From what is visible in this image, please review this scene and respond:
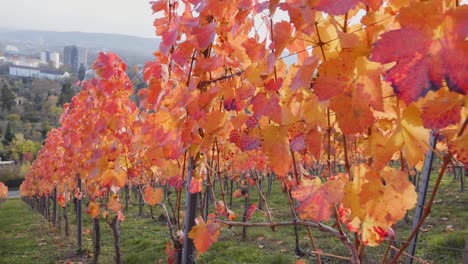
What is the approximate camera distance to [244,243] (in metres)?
7.38

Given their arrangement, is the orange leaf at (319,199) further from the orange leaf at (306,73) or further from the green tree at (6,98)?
the green tree at (6,98)

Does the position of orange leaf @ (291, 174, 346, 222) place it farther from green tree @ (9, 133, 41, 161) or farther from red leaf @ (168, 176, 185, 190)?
green tree @ (9, 133, 41, 161)

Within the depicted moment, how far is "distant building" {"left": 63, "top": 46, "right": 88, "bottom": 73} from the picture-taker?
6533 inches

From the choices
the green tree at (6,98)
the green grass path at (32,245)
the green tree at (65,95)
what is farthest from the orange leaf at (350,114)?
the green tree at (6,98)

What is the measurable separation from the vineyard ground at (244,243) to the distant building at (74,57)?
15324 centimetres

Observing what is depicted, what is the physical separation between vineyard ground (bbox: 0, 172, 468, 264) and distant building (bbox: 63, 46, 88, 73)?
503ft

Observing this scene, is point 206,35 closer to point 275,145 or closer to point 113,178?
point 275,145

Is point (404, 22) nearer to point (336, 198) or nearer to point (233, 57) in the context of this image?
point (336, 198)

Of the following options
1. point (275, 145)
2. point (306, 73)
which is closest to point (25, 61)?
point (275, 145)

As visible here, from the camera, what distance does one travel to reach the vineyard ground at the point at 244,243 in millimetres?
5844

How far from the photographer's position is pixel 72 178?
981 cm

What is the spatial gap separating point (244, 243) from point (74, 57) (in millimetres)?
178283

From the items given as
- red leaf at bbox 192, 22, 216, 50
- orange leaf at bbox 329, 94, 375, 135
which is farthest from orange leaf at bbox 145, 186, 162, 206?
orange leaf at bbox 329, 94, 375, 135

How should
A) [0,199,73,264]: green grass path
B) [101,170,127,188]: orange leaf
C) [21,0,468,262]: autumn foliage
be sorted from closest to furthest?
[21,0,468,262]: autumn foliage → [101,170,127,188]: orange leaf → [0,199,73,264]: green grass path
